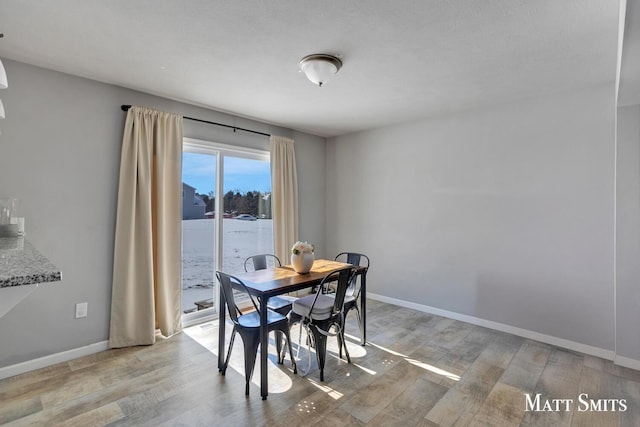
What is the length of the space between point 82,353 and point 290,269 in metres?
Answer: 2.01

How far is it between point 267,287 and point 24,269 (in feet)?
4.92

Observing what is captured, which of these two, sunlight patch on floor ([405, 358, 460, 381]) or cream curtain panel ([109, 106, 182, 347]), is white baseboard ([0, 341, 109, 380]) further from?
sunlight patch on floor ([405, 358, 460, 381])

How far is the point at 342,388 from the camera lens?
2383 millimetres

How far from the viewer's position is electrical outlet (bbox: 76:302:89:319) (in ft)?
9.29

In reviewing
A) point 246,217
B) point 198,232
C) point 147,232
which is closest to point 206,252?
point 198,232

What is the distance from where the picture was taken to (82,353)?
2.85 meters

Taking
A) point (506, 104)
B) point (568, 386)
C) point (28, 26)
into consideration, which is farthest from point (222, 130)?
point (568, 386)

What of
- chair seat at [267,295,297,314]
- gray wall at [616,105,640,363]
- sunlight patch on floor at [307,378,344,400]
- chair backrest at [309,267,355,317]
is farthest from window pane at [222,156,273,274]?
gray wall at [616,105,640,363]

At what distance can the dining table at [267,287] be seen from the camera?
2244 mm

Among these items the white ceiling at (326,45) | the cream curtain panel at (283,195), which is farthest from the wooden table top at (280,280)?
the white ceiling at (326,45)

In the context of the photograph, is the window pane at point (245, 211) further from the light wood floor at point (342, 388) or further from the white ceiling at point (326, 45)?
the light wood floor at point (342, 388)

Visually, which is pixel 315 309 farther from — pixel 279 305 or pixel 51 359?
pixel 51 359

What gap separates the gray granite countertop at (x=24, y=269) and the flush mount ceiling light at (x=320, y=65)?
6.79ft

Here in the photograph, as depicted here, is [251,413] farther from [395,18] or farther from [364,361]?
[395,18]
